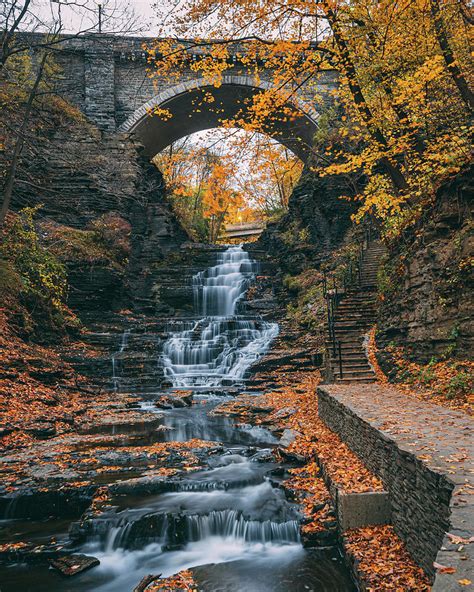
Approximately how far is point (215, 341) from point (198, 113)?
15600 millimetres

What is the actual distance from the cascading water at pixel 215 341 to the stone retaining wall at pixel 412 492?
1025 centimetres

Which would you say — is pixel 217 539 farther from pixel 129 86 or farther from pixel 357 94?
pixel 129 86

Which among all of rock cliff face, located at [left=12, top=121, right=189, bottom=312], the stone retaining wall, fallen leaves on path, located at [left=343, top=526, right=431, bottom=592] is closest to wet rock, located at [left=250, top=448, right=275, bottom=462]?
the stone retaining wall

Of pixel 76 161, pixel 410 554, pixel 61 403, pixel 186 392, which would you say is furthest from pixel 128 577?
pixel 76 161

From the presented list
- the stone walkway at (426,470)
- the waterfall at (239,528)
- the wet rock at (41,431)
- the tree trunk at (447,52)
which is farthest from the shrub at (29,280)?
the tree trunk at (447,52)

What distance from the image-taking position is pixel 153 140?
2803cm

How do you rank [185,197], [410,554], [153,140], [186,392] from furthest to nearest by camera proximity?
[185,197]
[153,140]
[186,392]
[410,554]

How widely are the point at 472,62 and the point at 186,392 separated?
464 inches

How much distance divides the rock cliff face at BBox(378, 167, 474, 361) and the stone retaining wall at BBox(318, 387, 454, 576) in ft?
12.5

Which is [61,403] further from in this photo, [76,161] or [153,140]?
[153,140]

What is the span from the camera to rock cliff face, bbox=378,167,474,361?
8188 millimetres

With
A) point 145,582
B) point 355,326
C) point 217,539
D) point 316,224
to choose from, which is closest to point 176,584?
point 145,582

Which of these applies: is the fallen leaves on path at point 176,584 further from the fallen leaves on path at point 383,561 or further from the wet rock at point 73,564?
the fallen leaves on path at point 383,561

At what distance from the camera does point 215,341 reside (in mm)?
17547
